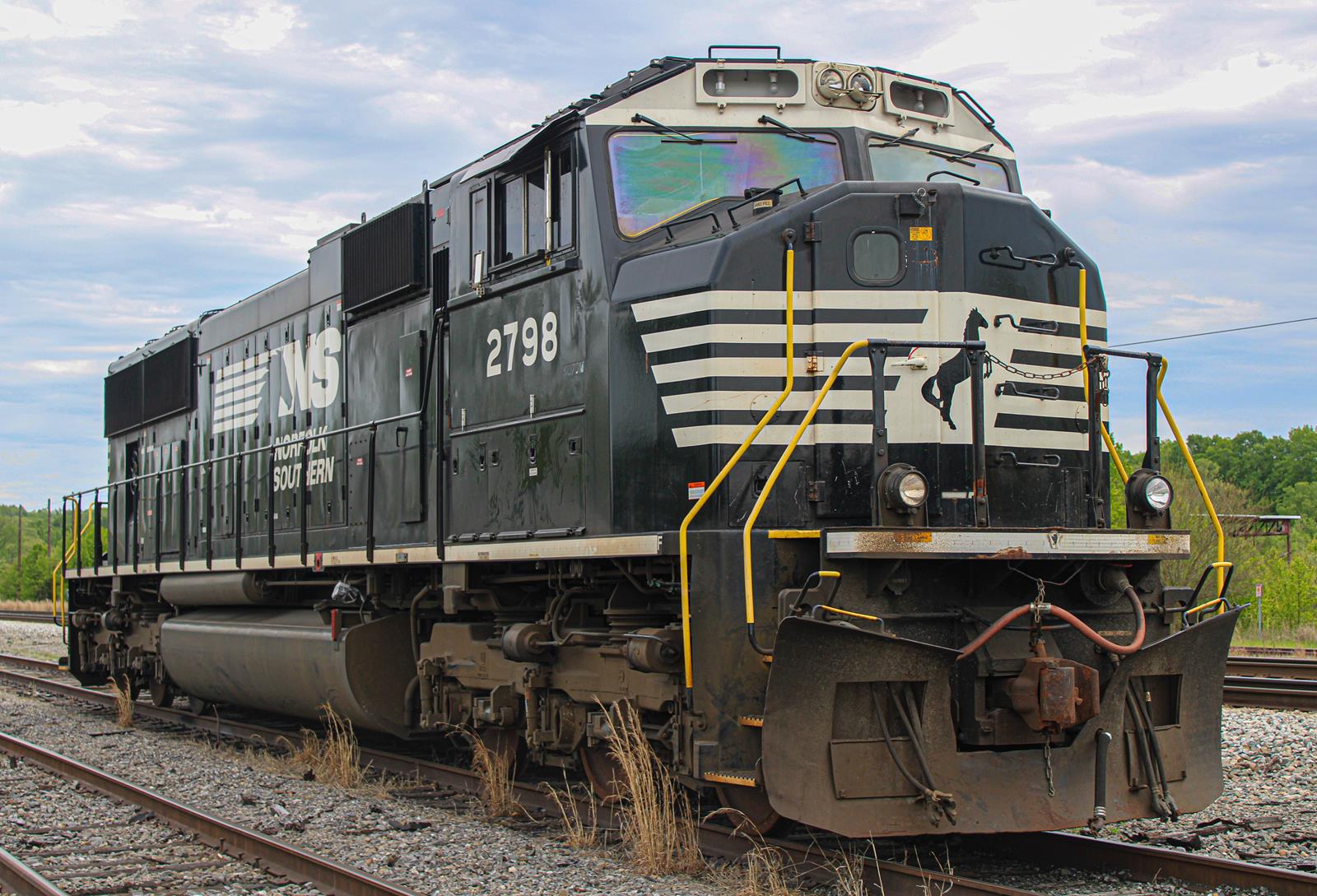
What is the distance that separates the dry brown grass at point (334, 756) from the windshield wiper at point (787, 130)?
5104mm

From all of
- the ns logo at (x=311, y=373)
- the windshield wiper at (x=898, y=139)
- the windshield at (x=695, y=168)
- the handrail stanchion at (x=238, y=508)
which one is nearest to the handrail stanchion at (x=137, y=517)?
the handrail stanchion at (x=238, y=508)

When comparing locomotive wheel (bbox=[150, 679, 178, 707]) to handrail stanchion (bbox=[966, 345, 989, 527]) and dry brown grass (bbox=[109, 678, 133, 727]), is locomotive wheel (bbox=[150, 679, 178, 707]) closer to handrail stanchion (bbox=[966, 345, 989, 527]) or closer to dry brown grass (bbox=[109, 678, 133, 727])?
dry brown grass (bbox=[109, 678, 133, 727])

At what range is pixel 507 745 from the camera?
8328 millimetres

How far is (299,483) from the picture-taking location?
10969 millimetres

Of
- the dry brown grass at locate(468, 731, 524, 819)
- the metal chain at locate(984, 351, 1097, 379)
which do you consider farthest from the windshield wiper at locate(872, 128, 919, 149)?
the dry brown grass at locate(468, 731, 524, 819)

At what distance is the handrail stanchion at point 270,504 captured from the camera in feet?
36.3

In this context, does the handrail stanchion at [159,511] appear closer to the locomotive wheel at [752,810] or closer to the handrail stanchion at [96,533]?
the handrail stanchion at [96,533]

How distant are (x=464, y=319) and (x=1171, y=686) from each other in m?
4.64

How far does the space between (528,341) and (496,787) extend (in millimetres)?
2662

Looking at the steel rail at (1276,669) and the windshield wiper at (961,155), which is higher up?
the windshield wiper at (961,155)

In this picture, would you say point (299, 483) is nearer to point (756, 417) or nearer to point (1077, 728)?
point (756, 417)

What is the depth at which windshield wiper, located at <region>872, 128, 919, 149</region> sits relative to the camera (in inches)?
280

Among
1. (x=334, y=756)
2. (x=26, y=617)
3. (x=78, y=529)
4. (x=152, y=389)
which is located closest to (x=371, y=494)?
(x=334, y=756)

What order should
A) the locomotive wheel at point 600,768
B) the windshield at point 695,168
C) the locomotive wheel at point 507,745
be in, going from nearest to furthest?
the windshield at point 695,168 → the locomotive wheel at point 600,768 → the locomotive wheel at point 507,745
